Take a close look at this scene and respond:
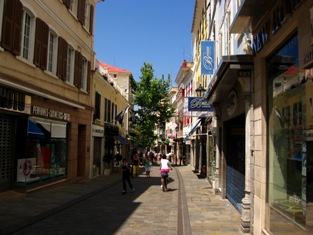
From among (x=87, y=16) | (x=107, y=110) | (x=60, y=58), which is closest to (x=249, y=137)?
(x=60, y=58)

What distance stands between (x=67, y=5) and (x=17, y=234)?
39.6ft

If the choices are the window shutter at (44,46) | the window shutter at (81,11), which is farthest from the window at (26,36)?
the window shutter at (81,11)

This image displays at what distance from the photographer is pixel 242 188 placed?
35.5 feet

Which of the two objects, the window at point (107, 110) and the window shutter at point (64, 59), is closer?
the window shutter at point (64, 59)

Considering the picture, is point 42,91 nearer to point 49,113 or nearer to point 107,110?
point 49,113

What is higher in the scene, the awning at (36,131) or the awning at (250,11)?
the awning at (250,11)

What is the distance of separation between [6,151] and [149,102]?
30.7 meters

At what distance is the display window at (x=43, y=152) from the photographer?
44.6ft

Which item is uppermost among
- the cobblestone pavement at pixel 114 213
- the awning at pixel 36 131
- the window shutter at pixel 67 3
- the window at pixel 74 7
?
the window at pixel 74 7

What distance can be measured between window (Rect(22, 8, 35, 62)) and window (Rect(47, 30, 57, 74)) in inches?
77.8

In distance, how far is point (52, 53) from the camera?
1606cm

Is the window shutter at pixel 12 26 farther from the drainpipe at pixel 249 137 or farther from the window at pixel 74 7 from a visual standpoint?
the drainpipe at pixel 249 137

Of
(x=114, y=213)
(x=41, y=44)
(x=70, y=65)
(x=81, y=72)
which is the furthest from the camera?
(x=81, y=72)

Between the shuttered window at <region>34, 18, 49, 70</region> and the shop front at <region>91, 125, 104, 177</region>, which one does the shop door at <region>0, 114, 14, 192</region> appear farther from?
the shop front at <region>91, 125, 104, 177</region>
